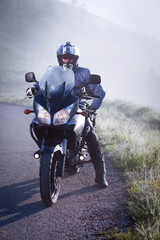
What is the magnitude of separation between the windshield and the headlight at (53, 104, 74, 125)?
19 centimetres

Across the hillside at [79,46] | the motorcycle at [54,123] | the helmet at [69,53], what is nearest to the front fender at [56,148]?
the motorcycle at [54,123]

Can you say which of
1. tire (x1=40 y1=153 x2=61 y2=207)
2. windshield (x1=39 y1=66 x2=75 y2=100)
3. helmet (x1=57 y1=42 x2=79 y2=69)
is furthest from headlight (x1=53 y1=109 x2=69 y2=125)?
helmet (x1=57 y1=42 x2=79 y2=69)

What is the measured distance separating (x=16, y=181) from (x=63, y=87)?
2.07 meters

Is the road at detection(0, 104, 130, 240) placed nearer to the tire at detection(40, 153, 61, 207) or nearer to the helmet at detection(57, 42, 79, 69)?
the tire at detection(40, 153, 61, 207)

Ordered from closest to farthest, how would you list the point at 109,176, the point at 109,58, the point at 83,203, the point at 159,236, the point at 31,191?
the point at 159,236 < the point at 83,203 < the point at 31,191 < the point at 109,176 < the point at 109,58

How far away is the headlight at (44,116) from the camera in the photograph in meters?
2.70

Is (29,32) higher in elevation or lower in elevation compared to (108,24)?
lower

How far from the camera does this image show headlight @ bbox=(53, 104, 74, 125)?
2678 mm

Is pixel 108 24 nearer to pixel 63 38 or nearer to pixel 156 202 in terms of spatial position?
pixel 63 38

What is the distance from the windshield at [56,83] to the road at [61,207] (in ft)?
5.03

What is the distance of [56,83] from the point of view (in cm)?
283

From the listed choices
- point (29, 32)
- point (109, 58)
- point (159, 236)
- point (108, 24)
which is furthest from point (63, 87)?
point (108, 24)

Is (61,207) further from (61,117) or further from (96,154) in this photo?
(61,117)

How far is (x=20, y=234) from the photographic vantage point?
94.0 inches
